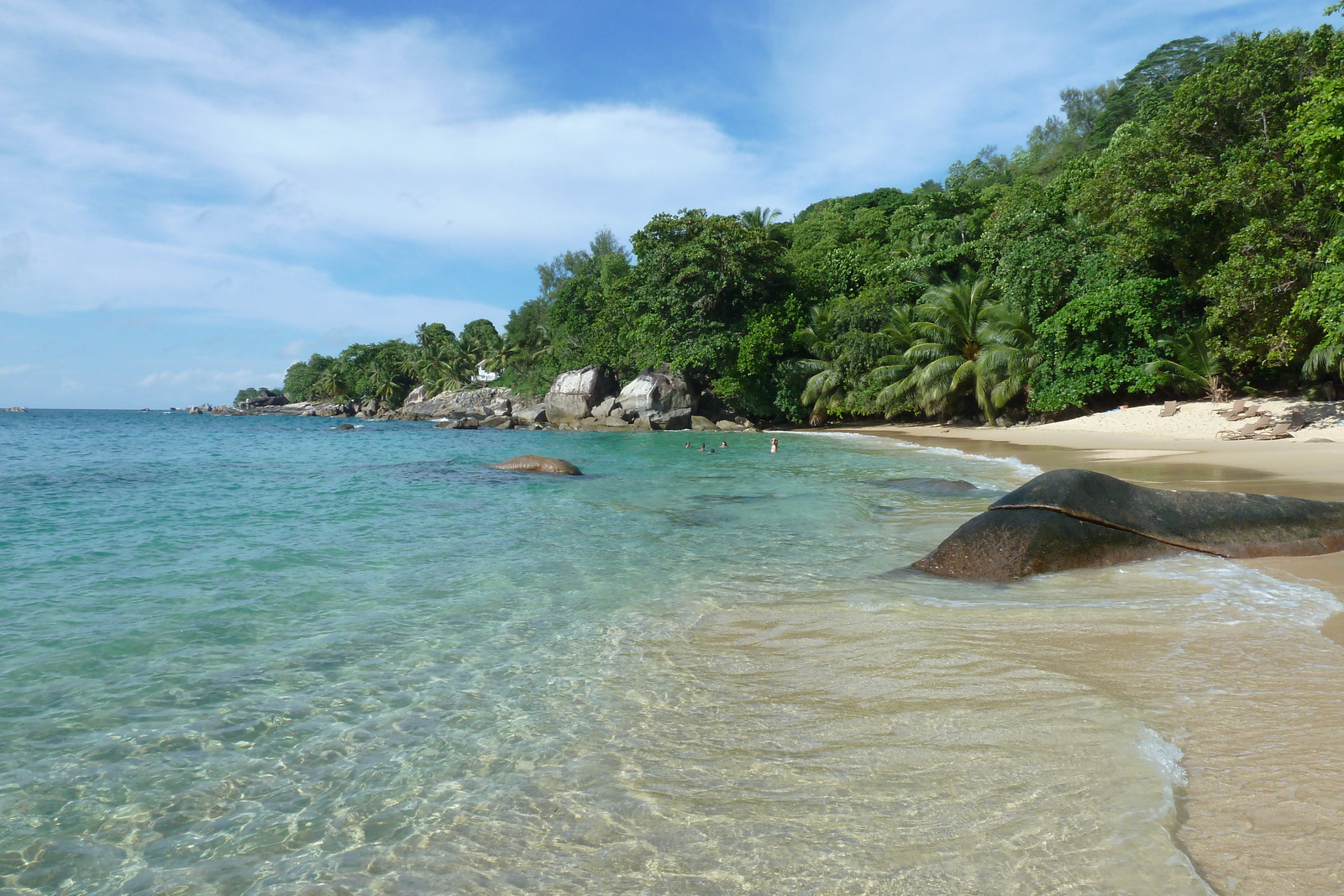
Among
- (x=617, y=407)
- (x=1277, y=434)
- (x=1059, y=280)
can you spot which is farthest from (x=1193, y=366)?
(x=617, y=407)

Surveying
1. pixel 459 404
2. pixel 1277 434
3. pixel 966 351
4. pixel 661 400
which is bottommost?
pixel 1277 434

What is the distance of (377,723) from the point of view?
12.6 ft

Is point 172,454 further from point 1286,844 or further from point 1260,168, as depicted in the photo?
point 1260,168

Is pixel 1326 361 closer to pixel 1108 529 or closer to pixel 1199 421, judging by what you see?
pixel 1199 421

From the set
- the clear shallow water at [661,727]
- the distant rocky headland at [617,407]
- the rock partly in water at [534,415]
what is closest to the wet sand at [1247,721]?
the clear shallow water at [661,727]

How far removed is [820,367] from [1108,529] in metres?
28.7

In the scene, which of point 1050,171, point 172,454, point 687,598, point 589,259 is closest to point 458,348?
point 589,259

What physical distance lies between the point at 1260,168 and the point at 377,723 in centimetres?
2044

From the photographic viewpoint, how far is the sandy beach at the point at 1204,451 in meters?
9.23

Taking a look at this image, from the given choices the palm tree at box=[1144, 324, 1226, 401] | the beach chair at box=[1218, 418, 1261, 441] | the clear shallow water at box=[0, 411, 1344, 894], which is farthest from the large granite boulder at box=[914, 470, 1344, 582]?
the palm tree at box=[1144, 324, 1226, 401]

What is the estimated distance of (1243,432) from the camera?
53.7ft

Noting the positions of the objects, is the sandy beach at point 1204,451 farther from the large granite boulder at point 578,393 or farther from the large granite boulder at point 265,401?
the large granite boulder at point 265,401

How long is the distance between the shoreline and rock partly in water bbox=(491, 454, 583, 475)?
32.9 ft

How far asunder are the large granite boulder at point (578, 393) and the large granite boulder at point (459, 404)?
15.7 m
